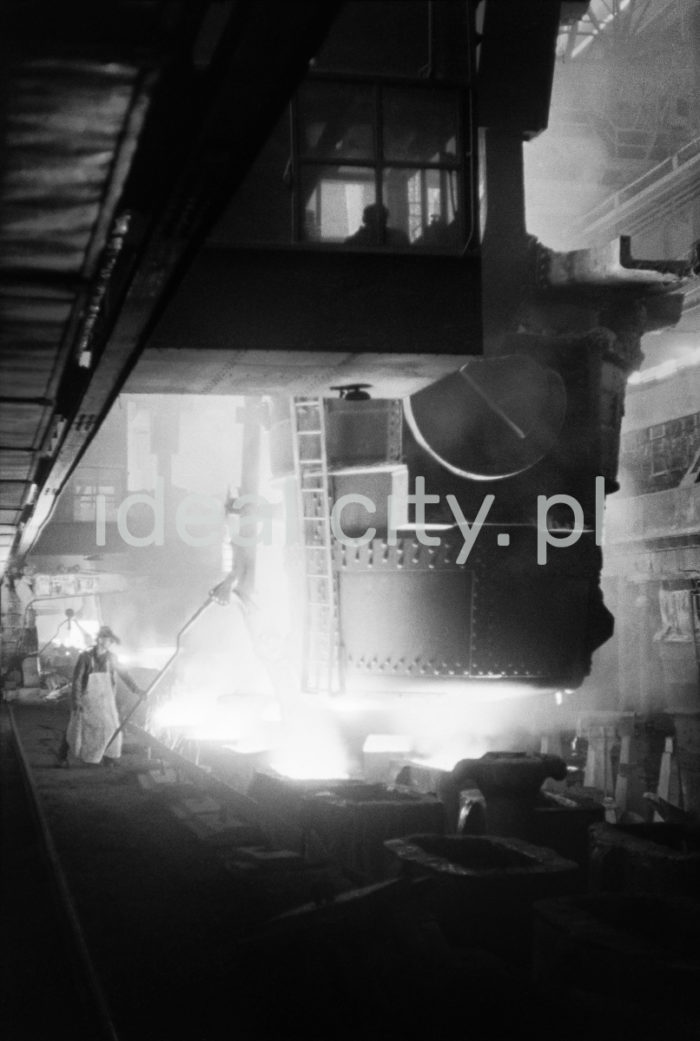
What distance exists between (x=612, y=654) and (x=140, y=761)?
28.5 feet

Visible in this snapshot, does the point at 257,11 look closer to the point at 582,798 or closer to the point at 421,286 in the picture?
the point at 421,286

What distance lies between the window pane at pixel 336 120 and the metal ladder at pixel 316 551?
2300 millimetres

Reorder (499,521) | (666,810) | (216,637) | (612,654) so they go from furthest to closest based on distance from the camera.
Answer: (216,637) → (612,654) → (666,810) → (499,521)

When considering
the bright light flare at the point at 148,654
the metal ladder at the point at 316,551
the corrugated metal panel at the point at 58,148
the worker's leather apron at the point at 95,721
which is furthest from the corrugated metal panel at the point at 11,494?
the bright light flare at the point at 148,654

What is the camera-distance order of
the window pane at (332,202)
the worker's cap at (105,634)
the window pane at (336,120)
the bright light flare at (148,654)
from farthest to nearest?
the bright light flare at (148,654), the worker's cap at (105,634), the window pane at (336,120), the window pane at (332,202)

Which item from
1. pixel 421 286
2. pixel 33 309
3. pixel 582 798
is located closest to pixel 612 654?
pixel 582 798

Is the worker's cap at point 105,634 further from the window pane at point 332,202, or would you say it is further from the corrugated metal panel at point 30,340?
the corrugated metal panel at point 30,340

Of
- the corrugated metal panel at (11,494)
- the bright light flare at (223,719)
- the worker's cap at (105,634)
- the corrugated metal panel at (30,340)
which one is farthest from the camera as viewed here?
the worker's cap at (105,634)

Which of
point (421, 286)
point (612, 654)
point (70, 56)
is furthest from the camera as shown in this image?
point (612, 654)

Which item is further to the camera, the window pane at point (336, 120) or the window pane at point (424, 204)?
the window pane at point (424, 204)

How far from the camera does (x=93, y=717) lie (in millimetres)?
13898

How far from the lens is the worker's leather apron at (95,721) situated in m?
13.9

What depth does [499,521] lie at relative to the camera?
839 cm

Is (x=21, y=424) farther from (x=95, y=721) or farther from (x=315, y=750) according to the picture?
(x=95, y=721)
